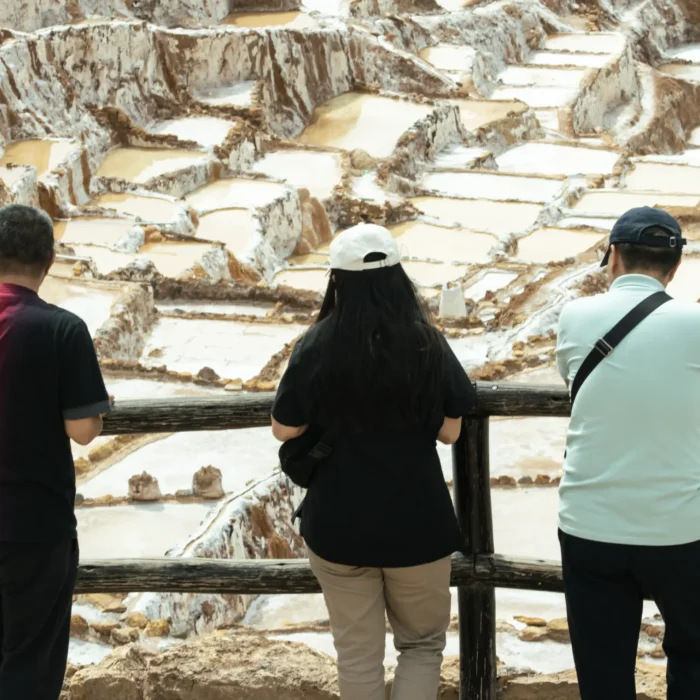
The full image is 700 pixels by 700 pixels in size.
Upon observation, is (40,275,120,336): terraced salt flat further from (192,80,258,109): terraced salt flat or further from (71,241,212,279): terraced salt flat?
(192,80,258,109): terraced salt flat

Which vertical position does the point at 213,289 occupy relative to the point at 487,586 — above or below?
below

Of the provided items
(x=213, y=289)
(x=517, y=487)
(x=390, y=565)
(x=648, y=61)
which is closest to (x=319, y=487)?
(x=390, y=565)

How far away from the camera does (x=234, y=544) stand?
27.0 ft

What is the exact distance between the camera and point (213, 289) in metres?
18.5

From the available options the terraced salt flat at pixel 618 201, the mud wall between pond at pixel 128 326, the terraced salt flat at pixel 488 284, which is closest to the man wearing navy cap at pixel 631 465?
the mud wall between pond at pixel 128 326

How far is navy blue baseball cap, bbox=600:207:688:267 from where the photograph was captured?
124 inches

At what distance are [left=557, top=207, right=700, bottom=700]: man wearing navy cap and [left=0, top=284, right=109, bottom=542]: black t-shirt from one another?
Answer: 134cm

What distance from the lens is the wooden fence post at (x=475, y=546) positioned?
12.6ft

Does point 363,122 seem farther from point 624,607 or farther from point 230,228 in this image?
point 624,607

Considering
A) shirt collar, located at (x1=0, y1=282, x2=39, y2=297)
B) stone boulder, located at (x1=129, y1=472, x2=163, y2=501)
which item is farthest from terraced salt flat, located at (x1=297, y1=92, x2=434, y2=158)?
shirt collar, located at (x1=0, y1=282, x2=39, y2=297)

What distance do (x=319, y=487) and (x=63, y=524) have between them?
29.8 inches

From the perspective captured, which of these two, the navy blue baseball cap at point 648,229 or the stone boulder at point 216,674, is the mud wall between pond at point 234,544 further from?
the navy blue baseball cap at point 648,229

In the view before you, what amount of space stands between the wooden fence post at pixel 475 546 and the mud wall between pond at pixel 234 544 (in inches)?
140

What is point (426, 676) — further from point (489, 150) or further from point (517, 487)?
point (489, 150)
